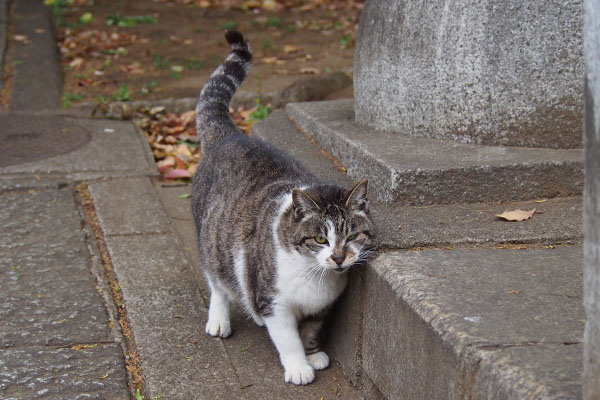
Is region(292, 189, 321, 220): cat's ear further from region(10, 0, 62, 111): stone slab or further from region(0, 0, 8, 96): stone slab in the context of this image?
region(0, 0, 8, 96): stone slab

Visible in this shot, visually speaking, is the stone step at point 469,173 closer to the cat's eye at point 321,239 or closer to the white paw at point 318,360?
the cat's eye at point 321,239

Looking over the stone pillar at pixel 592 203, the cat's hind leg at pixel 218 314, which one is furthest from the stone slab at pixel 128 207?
the stone pillar at pixel 592 203

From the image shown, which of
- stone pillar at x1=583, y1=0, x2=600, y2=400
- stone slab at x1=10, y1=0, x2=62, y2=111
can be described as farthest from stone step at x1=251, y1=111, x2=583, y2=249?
stone slab at x1=10, y1=0, x2=62, y2=111

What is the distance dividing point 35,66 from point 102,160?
290cm

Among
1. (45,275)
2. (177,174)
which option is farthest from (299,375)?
(177,174)

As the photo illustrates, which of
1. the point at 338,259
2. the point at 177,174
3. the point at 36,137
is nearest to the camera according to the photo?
the point at 338,259

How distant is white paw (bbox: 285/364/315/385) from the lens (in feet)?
9.93

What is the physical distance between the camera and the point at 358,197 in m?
2.88

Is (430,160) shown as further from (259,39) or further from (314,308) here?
(259,39)

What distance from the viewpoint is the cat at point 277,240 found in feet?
9.34

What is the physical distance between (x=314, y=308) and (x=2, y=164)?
3075 millimetres

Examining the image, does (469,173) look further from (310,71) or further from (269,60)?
(269,60)

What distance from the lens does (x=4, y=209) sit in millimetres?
4551

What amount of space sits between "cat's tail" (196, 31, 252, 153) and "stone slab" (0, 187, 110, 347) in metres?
0.97
